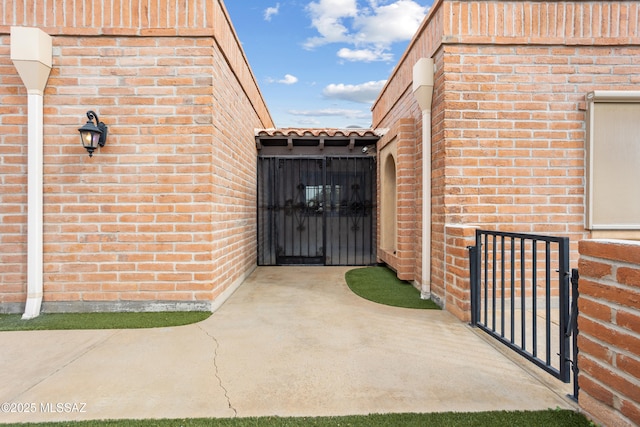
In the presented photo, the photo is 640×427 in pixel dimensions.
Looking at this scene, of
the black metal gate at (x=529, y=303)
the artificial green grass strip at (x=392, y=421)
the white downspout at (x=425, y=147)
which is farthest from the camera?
the white downspout at (x=425, y=147)

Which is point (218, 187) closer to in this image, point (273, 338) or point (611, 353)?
point (273, 338)

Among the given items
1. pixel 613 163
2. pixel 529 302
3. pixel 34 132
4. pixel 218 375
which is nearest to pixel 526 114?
pixel 613 163

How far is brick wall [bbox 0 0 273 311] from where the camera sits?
11.5ft

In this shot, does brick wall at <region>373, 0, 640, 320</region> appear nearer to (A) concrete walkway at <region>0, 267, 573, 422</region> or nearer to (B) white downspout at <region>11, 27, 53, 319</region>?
(A) concrete walkway at <region>0, 267, 573, 422</region>

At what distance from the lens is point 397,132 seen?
16.0ft

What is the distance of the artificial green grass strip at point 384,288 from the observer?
3971 millimetres

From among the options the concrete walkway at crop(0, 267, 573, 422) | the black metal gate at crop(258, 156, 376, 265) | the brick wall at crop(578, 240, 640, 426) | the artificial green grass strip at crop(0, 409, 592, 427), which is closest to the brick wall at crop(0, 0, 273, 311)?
the concrete walkway at crop(0, 267, 573, 422)

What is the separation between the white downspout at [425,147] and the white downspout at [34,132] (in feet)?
14.1

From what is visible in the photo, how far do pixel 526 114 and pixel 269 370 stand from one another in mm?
3889

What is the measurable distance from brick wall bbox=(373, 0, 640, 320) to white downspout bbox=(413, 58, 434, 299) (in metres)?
0.28

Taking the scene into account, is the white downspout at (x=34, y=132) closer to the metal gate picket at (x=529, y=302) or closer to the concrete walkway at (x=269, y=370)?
the concrete walkway at (x=269, y=370)

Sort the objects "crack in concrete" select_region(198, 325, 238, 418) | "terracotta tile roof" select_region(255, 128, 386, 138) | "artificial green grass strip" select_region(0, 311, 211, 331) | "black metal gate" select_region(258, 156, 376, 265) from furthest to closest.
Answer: "black metal gate" select_region(258, 156, 376, 265), "terracotta tile roof" select_region(255, 128, 386, 138), "artificial green grass strip" select_region(0, 311, 211, 331), "crack in concrete" select_region(198, 325, 238, 418)

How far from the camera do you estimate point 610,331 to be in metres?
1.67

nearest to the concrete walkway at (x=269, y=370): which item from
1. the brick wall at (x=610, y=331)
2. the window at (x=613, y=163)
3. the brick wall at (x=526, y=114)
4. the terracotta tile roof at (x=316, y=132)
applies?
the brick wall at (x=610, y=331)
